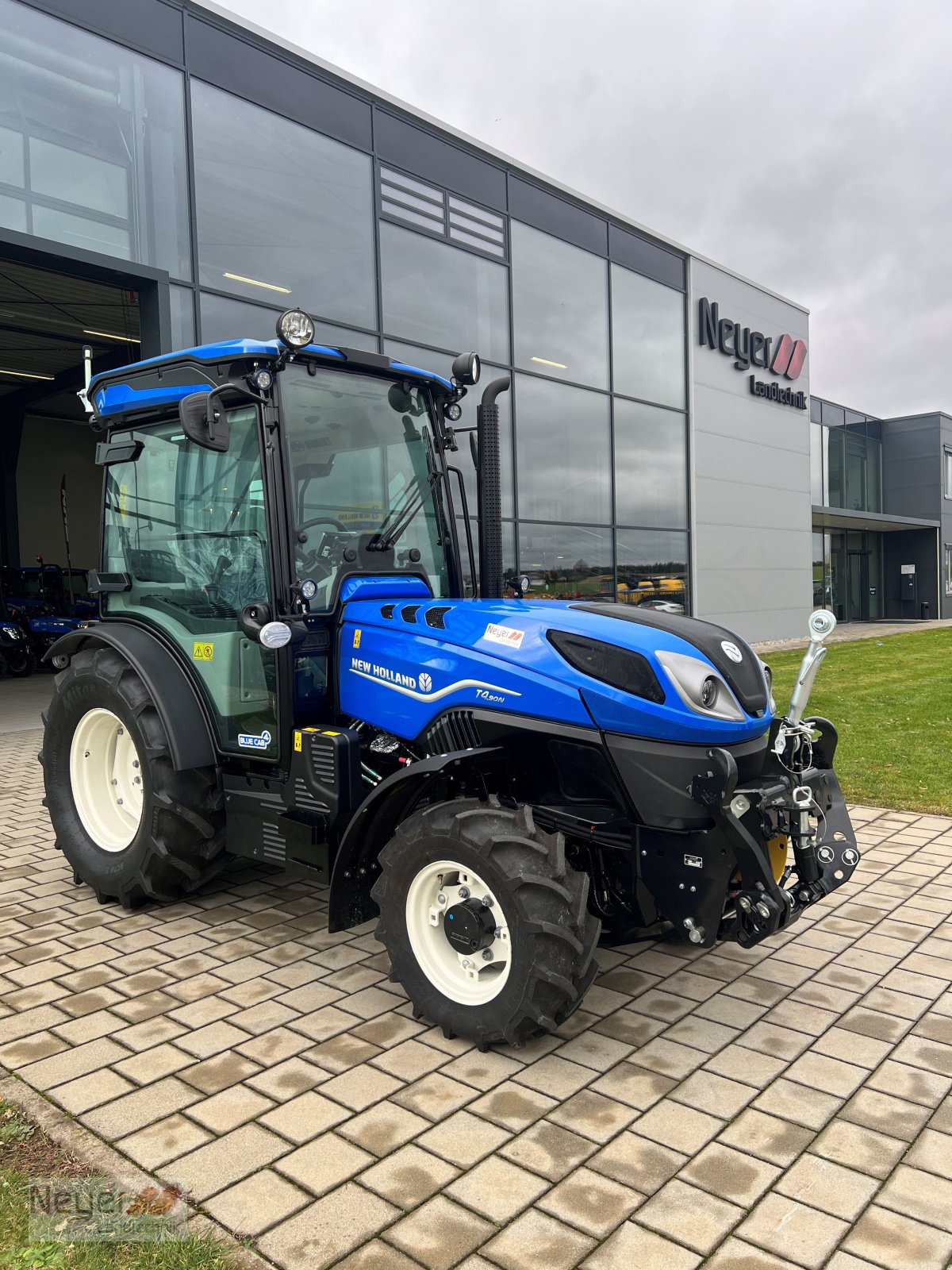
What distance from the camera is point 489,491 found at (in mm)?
4176

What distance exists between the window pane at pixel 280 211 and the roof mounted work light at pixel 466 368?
236 inches

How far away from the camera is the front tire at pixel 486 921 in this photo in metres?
2.86

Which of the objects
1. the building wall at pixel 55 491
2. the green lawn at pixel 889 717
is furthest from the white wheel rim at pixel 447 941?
the building wall at pixel 55 491

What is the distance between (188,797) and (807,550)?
729 inches

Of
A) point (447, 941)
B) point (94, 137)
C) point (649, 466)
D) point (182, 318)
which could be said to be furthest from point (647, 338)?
point (447, 941)

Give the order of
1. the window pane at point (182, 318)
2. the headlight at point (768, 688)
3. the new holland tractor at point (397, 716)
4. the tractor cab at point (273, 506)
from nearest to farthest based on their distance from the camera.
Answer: the new holland tractor at point (397, 716)
the headlight at point (768, 688)
the tractor cab at point (273, 506)
the window pane at point (182, 318)

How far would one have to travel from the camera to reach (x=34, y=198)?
26.1ft

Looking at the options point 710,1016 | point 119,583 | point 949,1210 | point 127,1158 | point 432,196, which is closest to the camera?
point 949,1210

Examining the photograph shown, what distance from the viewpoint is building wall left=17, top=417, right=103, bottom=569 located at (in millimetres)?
20078

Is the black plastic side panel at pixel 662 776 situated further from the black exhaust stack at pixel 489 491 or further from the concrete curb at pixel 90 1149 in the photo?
the concrete curb at pixel 90 1149

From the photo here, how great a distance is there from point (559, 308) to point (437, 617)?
1127 centimetres

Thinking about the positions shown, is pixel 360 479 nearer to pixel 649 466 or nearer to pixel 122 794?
pixel 122 794

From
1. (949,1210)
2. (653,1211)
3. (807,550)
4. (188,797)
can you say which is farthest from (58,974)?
(807,550)

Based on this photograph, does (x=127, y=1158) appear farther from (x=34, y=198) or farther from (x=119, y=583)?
(x=34, y=198)
